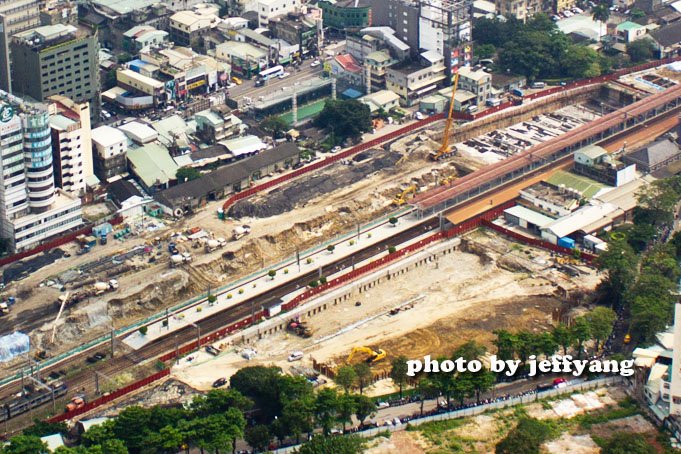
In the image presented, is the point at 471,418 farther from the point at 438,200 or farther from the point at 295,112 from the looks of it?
the point at 295,112

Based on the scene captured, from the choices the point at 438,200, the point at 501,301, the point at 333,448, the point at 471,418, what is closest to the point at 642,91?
the point at 438,200

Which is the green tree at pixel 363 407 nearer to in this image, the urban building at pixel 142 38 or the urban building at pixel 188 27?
the urban building at pixel 142 38

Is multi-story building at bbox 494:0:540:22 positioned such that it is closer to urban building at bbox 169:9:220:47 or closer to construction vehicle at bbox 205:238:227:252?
urban building at bbox 169:9:220:47

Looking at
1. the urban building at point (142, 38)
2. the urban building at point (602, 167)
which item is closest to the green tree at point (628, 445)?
the urban building at point (602, 167)

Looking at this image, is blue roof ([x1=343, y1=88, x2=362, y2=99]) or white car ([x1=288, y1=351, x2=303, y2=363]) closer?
white car ([x1=288, y1=351, x2=303, y2=363])

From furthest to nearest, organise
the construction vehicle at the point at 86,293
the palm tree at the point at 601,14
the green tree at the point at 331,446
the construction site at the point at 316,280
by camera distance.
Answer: the palm tree at the point at 601,14 → the construction vehicle at the point at 86,293 → the construction site at the point at 316,280 → the green tree at the point at 331,446

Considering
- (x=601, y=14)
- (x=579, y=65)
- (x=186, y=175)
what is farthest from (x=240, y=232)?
(x=601, y=14)

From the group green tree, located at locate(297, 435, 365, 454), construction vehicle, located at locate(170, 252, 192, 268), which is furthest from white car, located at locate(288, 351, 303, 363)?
construction vehicle, located at locate(170, 252, 192, 268)
